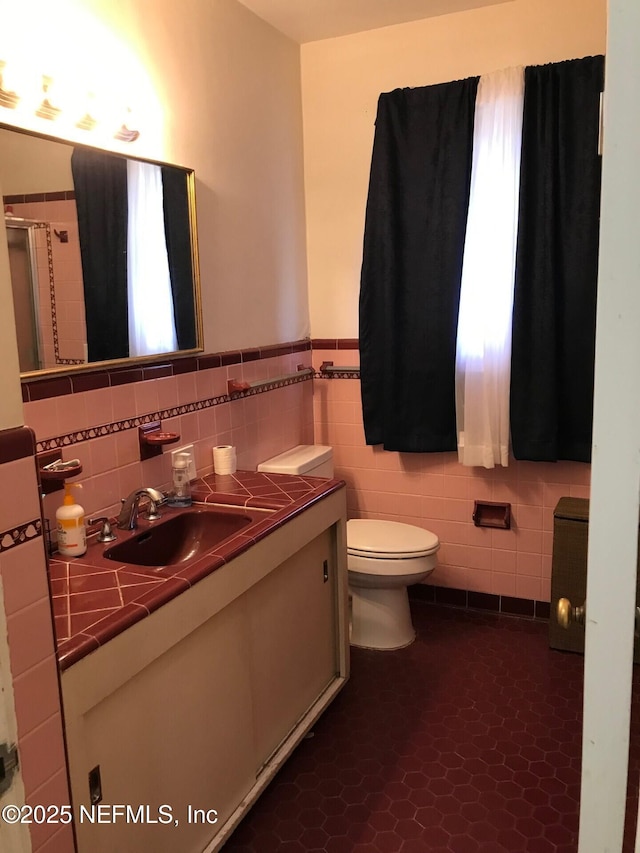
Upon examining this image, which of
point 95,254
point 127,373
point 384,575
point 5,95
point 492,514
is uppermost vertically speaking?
→ point 5,95

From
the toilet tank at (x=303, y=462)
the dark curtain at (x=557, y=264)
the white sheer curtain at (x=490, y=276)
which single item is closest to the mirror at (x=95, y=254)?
the toilet tank at (x=303, y=462)

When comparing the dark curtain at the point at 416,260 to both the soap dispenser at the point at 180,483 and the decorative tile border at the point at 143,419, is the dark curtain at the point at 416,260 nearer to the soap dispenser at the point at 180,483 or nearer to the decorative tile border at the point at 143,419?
the decorative tile border at the point at 143,419

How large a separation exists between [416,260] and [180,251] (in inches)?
44.0

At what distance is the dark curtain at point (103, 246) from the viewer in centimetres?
203

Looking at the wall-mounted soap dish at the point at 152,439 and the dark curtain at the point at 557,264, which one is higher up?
the dark curtain at the point at 557,264

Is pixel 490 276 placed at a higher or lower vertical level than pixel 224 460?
higher

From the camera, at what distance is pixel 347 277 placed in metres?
3.34

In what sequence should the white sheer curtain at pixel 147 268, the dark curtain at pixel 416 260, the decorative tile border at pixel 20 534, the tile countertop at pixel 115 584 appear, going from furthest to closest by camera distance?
1. the dark curtain at pixel 416 260
2. the white sheer curtain at pixel 147 268
3. the tile countertop at pixel 115 584
4. the decorative tile border at pixel 20 534

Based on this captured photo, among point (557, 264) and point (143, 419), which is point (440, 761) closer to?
point (143, 419)

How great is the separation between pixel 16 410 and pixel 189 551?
1.19 m

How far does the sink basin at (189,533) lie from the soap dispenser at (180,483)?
0.06 m

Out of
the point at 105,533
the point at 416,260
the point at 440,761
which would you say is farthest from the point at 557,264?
the point at 105,533

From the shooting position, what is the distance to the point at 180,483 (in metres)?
2.34

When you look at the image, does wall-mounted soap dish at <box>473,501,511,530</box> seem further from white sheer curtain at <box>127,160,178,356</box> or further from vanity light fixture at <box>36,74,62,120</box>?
vanity light fixture at <box>36,74,62,120</box>
